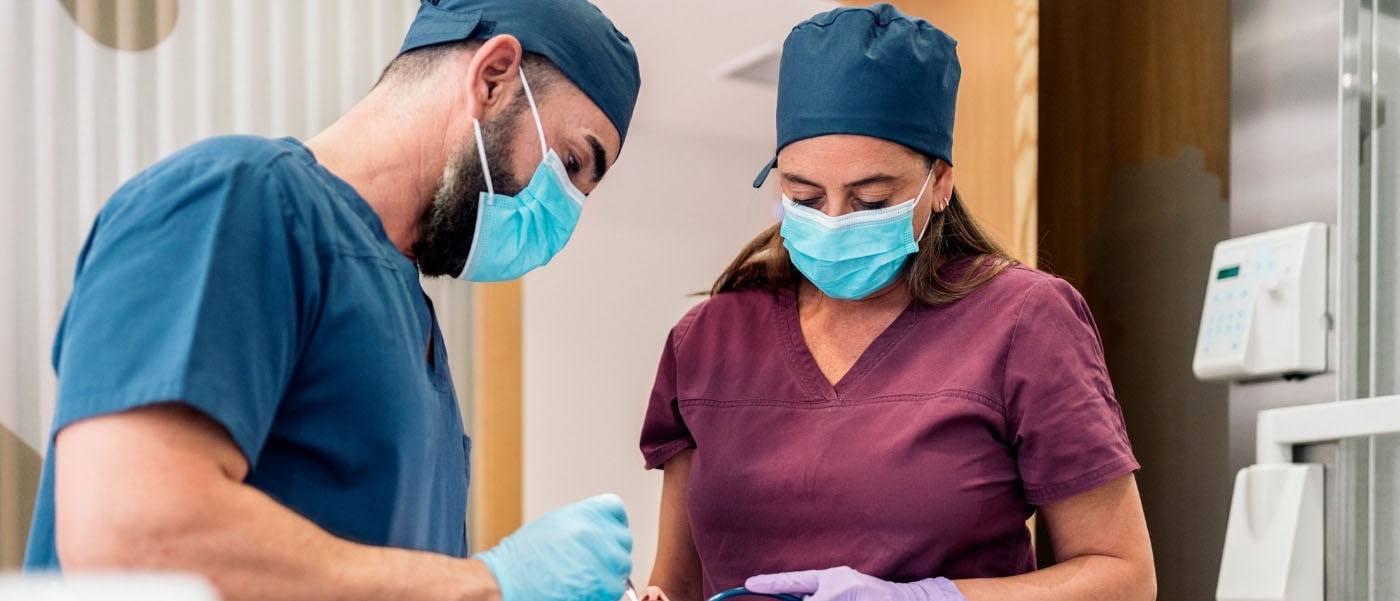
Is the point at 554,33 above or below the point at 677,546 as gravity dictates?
above

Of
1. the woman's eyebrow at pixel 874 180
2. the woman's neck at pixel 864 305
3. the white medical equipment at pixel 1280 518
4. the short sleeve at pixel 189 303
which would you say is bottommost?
the white medical equipment at pixel 1280 518

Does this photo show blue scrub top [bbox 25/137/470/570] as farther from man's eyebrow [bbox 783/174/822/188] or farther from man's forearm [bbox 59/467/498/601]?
man's eyebrow [bbox 783/174/822/188]

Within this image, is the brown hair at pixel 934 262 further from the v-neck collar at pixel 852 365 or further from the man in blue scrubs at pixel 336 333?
the man in blue scrubs at pixel 336 333

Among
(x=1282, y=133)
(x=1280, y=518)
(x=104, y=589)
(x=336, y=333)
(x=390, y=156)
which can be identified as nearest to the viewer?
(x=104, y=589)

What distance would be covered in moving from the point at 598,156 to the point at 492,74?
15 centimetres

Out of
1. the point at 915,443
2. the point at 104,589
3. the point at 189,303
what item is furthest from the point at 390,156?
the point at 104,589

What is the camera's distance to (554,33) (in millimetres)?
1249

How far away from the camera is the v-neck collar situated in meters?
1.50

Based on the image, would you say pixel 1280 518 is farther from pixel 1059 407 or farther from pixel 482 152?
pixel 482 152

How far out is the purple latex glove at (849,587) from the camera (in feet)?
4.25

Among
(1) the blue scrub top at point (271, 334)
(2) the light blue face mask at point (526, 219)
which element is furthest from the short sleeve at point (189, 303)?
(2) the light blue face mask at point (526, 219)

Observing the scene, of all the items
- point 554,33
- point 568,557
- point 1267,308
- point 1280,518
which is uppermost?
point 554,33

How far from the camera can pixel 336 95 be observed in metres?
2.21

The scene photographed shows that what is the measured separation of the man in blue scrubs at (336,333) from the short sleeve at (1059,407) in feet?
1.55
